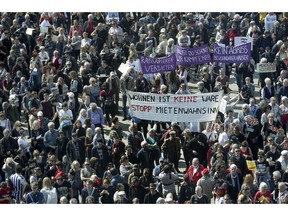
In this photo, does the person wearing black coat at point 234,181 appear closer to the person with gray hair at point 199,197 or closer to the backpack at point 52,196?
the person with gray hair at point 199,197

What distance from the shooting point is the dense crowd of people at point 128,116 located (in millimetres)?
33875

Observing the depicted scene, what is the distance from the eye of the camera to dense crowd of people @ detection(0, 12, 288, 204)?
3388 cm

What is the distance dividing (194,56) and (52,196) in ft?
29.0

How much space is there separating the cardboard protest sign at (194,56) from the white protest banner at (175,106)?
5.05m

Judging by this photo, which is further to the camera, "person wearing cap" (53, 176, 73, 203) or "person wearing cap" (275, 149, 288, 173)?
"person wearing cap" (275, 149, 288, 173)

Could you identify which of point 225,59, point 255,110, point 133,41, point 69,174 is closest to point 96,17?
point 133,41

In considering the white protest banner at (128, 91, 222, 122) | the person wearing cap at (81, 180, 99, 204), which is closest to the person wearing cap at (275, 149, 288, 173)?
the white protest banner at (128, 91, 222, 122)

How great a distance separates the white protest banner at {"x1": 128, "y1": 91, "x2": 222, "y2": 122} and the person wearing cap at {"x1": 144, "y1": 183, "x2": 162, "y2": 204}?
297 centimetres

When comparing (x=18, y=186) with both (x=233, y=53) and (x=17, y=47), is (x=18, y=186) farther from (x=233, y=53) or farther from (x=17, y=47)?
(x=17, y=47)

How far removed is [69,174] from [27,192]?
1.17m

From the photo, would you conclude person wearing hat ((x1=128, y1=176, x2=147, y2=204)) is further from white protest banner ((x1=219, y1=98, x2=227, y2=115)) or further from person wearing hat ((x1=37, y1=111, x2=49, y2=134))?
white protest banner ((x1=219, y1=98, x2=227, y2=115))

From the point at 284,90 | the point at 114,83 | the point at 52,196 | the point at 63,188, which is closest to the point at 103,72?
the point at 114,83

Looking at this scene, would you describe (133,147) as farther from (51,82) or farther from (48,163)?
(51,82)

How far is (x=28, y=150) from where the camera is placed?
3619 centimetres
